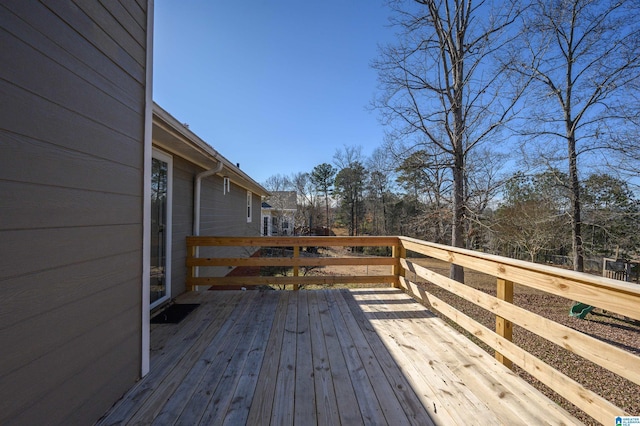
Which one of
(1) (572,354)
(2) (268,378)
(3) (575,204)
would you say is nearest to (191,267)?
(2) (268,378)

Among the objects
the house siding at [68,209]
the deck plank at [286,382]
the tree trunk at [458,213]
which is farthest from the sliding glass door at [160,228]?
the tree trunk at [458,213]

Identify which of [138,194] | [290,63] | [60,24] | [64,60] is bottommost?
[138,194]

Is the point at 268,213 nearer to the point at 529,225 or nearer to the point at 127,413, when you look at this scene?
the point at 529,225

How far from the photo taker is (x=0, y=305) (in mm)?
967

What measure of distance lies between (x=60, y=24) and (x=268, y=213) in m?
17.1

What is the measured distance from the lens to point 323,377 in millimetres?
1873

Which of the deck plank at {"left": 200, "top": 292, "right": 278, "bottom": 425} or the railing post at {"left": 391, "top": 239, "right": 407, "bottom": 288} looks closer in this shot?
the deck plank at {"left": 200, "top": 292, "right": 278, "bottom": 425}

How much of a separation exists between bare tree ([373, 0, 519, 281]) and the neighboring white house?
27.2 feet

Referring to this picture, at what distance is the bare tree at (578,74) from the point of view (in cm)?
658

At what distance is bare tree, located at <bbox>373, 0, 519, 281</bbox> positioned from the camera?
7.21 meters

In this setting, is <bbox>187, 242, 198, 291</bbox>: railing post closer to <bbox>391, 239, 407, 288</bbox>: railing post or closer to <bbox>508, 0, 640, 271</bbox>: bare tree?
<bbox>391, 239, 407, 288</bbox>: railing post

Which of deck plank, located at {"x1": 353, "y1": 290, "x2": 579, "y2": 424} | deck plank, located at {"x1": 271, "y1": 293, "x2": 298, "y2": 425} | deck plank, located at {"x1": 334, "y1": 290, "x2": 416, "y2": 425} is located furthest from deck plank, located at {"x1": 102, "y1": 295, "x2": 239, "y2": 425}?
deck plank, located at {"x1": 353, "y1": 290, "x2": 579, "y2": 424}

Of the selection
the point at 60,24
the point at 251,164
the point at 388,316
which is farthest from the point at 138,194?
the point at 251,164

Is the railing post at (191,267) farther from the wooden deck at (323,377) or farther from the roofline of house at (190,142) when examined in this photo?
the roofline of house at (190,142)
